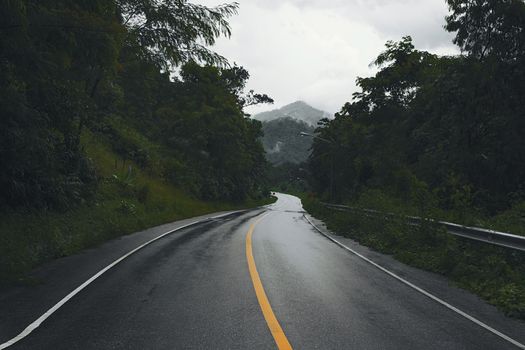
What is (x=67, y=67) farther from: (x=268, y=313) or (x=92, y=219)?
(x=268, y=313)

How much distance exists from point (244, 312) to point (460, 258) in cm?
658

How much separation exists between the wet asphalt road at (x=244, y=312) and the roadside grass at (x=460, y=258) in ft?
4.75

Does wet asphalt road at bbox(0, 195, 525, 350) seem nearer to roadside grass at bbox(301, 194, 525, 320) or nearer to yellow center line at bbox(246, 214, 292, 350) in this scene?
yellow center line at bbox(246, 214, 292, 350)

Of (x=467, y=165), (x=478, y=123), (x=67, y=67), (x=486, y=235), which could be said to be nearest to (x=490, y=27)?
(x=478, y=123)

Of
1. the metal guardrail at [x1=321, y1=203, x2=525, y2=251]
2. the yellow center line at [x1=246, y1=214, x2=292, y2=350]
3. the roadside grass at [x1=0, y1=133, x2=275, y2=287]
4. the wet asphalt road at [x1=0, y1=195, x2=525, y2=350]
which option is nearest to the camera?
the yellow center line at [x1=246, y1=214, x2=292, y2=350]

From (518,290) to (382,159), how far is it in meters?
22.1

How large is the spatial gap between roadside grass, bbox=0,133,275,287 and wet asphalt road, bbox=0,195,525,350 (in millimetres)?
2057

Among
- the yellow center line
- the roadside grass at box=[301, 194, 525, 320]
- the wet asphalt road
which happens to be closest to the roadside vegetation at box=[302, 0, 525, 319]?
the roadside grass at box=[301, 194, 525, 320]

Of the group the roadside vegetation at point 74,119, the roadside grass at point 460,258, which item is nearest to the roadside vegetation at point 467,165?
the roadside grass at point 460,258

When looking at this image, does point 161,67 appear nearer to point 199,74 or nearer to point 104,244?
point 104,244

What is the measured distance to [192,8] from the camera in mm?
14523

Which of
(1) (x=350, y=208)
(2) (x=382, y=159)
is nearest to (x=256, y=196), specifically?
(2) (x=382, y=159)

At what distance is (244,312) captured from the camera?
19.8 feet

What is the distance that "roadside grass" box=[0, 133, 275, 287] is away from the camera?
947 cm
